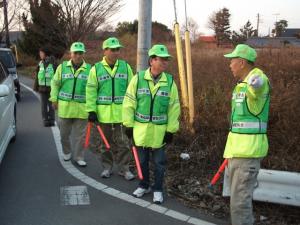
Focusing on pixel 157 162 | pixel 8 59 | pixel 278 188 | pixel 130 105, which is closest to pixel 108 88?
pixel 130 105

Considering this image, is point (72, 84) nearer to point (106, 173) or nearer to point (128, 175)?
point (106, 173)

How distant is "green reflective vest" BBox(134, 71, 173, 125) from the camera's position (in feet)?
17.5

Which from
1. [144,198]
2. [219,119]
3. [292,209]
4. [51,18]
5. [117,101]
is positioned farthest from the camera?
[51,18]

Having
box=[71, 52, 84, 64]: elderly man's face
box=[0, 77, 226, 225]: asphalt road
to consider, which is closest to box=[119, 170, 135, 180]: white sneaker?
box=[0, 77, 226, 225]: asphalt road

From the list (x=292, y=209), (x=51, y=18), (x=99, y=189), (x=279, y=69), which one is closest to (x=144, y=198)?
(x=99, y=189)

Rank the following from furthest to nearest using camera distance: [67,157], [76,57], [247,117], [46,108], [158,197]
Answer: [46,108]
[67,157]
[76,57]
[158,197]
[247,117]

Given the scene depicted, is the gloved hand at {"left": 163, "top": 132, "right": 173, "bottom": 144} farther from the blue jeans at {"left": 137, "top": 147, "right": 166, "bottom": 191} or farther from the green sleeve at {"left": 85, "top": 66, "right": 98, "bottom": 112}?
the green sleeve at {"left": 85, "top": 66, "right": 98, "bottom": 112}

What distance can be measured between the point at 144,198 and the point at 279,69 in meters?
4.18

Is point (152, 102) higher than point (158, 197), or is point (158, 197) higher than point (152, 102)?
point (152, 102)

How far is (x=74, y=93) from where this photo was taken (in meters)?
7.02

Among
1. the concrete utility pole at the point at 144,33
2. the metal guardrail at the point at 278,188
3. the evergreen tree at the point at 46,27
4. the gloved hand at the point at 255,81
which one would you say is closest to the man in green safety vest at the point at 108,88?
the concrete utility pole at the point at 144,33

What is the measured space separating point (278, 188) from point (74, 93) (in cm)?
355

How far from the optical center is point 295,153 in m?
5.96

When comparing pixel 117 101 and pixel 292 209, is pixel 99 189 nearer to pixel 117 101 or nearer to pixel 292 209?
pixel 117 101
